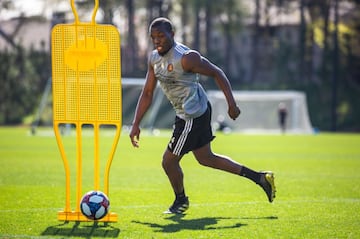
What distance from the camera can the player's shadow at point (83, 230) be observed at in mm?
6824

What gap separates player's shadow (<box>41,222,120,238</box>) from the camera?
682cm

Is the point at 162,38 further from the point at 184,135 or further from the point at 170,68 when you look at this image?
the point at 184,135

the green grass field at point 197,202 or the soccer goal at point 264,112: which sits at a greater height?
the green grass field at point 197,202

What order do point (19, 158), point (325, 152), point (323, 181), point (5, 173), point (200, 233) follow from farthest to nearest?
point (325, 152), point (19, 158), point (5, 173), point (323, 181), point (200, 233)

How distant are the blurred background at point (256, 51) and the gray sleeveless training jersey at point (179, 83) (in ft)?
109

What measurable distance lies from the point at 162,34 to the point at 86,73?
89 centimetres

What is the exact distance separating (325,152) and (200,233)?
1555 centimetres

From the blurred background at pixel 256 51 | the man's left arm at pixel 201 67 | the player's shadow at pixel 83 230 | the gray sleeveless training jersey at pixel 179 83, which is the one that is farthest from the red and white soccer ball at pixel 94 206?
the blurred background at pixel 256 51

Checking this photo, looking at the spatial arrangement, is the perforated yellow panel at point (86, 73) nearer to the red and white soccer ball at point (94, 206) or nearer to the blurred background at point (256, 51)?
the red and white soccer ball at point (94, 206)

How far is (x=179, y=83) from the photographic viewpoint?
809cm

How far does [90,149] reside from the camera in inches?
874

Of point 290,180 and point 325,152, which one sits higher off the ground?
point 290,180

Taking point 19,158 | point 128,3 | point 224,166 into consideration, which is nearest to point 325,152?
point 19,158

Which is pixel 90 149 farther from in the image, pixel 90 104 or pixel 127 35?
pixel 127 35
